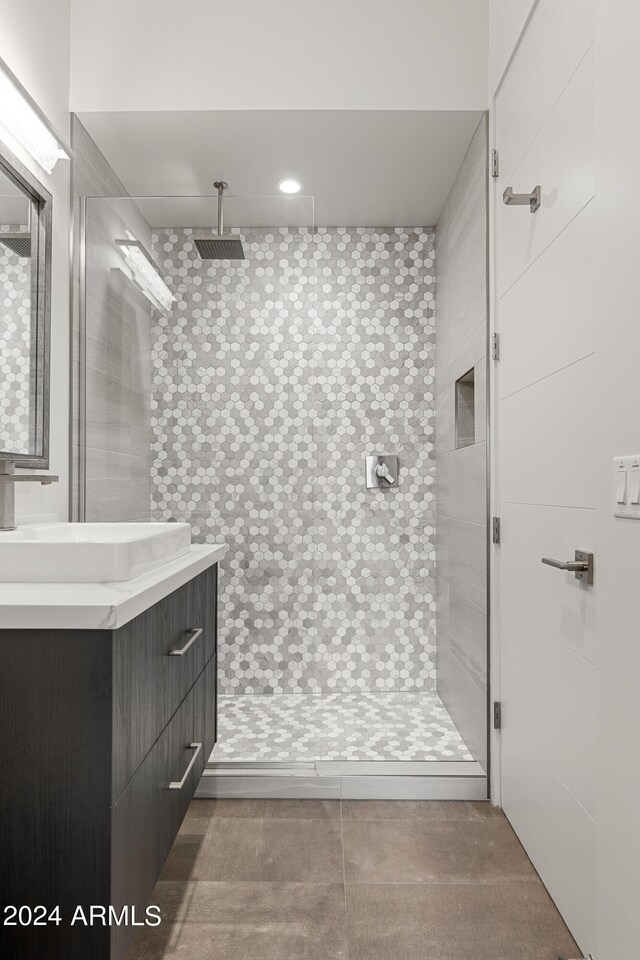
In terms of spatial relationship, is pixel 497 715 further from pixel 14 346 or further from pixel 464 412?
pixel 14 346

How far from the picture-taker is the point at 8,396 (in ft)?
6.45

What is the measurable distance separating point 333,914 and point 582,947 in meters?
0.60

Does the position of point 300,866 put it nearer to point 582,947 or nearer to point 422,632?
point 582,947

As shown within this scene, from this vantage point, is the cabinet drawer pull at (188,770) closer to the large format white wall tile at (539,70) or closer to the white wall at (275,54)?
the large format white wall tile at (539,70)

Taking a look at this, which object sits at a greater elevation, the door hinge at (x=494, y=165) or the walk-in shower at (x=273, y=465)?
the door hinge at (x=494, y=165)

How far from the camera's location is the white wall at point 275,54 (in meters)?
2.48

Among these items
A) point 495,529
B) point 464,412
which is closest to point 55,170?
point 464,412

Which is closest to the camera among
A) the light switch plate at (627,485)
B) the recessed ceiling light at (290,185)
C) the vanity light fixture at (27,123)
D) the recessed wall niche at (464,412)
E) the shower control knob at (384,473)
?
the light switch plate at (627,485)

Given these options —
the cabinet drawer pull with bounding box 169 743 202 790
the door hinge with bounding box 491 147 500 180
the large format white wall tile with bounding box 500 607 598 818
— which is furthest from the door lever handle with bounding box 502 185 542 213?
the cabinet drawer pull with bounding box 169 743 202 790

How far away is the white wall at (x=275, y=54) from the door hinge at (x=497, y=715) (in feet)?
6.96

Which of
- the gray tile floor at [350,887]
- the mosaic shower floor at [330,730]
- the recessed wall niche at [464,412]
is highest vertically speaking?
the recessed wall niche at [464,412]

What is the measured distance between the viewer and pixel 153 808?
142 cm

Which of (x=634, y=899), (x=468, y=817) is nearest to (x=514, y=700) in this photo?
(x=468, y=817)

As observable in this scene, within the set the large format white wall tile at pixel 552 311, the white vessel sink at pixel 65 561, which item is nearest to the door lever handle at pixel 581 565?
the large format white wall tile at pixel 552 311
